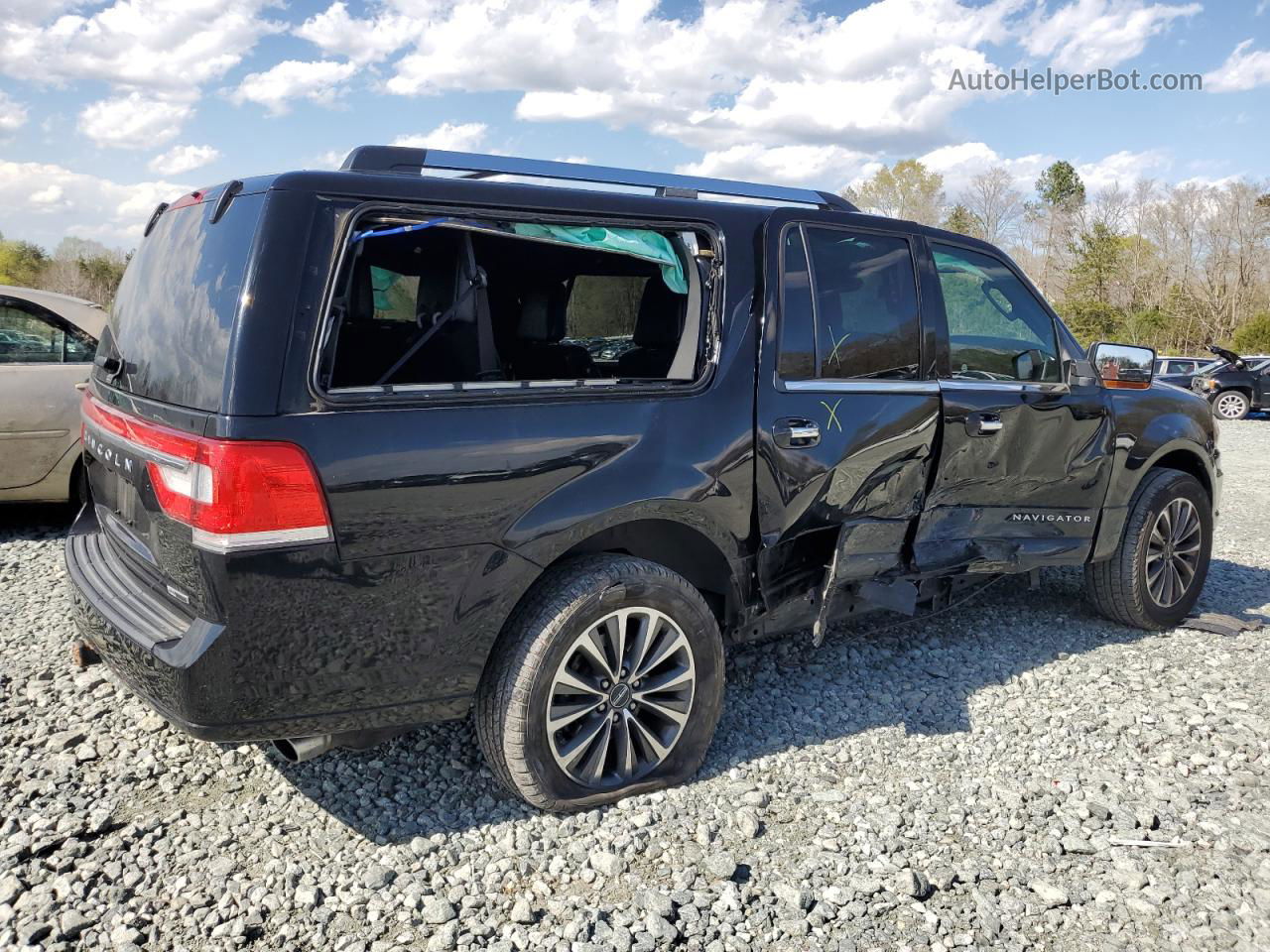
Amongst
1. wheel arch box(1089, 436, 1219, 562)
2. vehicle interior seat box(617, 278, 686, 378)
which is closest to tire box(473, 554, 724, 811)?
vehicle interior seat box(617, 278, 686, 378)

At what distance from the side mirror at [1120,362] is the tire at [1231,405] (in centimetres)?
1950

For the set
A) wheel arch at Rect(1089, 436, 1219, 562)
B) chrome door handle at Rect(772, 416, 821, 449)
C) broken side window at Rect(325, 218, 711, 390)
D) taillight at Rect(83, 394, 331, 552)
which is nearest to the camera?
taillight at Rect(83, 394, 331, 552)

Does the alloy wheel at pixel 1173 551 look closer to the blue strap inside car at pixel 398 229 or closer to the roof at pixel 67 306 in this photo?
the blue strap inside car at pixel 398 229

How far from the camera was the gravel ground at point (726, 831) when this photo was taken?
2613mm

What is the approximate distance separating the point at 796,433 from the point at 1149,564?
9.03 feet

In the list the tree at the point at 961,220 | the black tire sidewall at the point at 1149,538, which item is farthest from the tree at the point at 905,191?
the black tire sidewall at the point at 1149,538

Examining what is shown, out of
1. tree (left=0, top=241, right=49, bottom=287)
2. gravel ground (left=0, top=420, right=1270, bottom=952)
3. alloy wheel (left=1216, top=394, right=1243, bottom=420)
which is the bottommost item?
gravel ground (left=0, top=420, right=1270, bottom=952)

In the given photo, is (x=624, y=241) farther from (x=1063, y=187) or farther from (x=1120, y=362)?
(x=1063, y=187)

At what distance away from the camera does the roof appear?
19.9ft

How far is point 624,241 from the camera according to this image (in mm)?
3283

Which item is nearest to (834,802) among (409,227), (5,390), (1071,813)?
(1071,813)

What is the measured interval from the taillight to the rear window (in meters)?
0.15

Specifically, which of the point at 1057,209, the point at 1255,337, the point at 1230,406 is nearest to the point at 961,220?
the point at 1057,209

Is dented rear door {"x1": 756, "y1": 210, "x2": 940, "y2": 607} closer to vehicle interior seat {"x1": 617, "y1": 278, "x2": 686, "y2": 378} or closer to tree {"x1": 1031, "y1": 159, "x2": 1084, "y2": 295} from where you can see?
vehicle interior seat {"x1": 617, "y1": 278, "x2": 686, "y2": 378}
